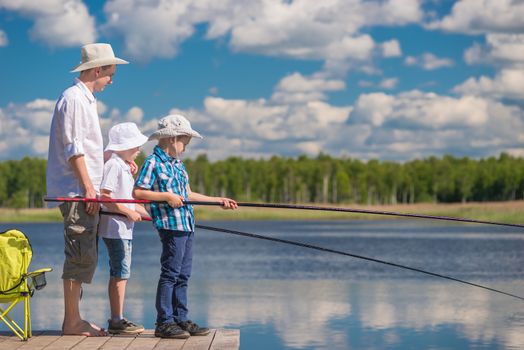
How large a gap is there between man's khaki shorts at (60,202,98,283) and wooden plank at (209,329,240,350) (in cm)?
90

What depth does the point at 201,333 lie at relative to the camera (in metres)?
6.09

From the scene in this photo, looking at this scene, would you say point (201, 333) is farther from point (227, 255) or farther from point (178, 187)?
point (227, 255)

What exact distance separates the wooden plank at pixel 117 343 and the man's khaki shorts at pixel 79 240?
430 mm

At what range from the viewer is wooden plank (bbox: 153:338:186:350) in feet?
18.3

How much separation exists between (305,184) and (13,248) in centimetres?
9221

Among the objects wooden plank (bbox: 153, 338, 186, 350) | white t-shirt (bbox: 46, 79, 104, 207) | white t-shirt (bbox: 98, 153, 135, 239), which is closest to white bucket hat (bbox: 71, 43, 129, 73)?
white t-shirt (bbox: 46, 79, 104, 207)

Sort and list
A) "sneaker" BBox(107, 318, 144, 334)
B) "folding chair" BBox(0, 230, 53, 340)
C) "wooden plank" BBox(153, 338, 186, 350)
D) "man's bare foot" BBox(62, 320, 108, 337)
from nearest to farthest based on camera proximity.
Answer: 1. "wooden plank" BBox(153, 338, 186, 350)
2. "folding chair" BBox(0, 230, 53, 340)
3. "man's bare foot" BBox(62, 320, 108, 337)
4. "sneaker" BBox(107, 318, 144, 334)

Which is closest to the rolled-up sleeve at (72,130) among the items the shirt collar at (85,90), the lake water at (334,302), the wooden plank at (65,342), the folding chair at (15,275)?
the shirt collar at (85,90)

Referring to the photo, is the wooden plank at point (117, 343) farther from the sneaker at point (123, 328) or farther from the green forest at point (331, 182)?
the green forest at point (331, 182)

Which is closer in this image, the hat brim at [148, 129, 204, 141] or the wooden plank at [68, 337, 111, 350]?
the wooden plank at [68, 337, 111, 350]

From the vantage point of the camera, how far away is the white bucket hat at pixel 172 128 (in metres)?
6.02

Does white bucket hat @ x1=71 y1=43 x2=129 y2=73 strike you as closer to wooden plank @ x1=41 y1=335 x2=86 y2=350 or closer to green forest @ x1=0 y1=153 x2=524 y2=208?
wooden plank @ x1=41 y1=335 x2=86 y2=350

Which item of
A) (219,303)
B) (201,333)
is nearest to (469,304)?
(219,303)

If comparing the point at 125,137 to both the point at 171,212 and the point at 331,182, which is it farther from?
the point at 331,182
